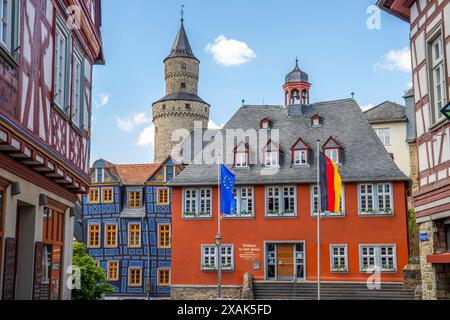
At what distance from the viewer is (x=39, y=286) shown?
1065 centimetres

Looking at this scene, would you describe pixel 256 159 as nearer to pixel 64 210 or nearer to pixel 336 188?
pixel 336 188

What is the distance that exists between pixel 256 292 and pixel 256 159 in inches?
277

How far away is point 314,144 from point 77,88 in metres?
22.9

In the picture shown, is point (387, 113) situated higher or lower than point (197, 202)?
higher

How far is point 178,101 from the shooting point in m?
67.8

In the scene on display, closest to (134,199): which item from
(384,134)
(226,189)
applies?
(226,189)

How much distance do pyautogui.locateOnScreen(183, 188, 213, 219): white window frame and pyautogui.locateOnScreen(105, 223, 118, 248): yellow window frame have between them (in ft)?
33.1

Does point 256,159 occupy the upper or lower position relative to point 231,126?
lower

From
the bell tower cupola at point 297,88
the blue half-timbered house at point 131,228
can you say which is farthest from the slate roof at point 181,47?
the bell tower cupola at point 297,88

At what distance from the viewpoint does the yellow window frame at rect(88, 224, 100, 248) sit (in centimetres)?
4175

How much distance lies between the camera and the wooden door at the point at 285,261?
3200 centimetres

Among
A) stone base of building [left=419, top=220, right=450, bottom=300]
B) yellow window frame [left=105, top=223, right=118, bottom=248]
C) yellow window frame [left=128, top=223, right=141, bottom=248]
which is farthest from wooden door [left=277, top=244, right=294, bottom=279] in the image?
stone base of building [left=419, top=220, right=450, bottom=300]

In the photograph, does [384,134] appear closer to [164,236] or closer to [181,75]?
[164,236]
